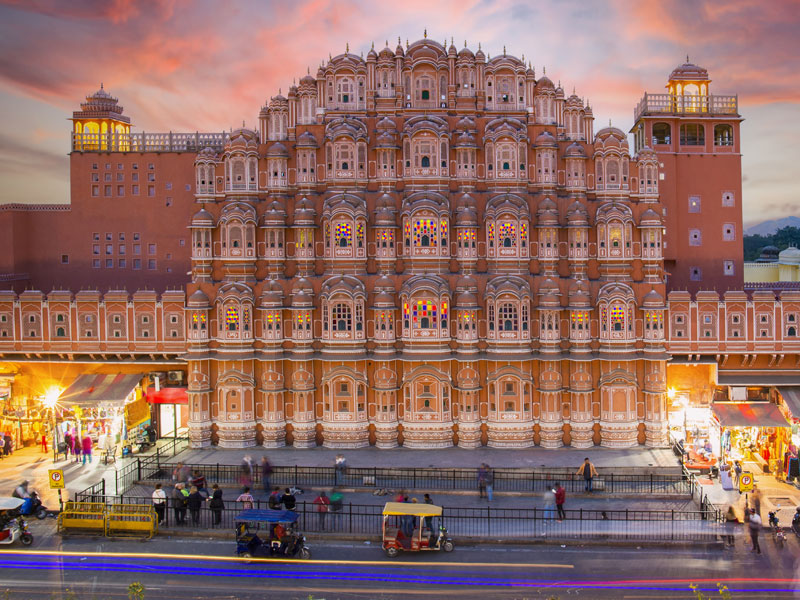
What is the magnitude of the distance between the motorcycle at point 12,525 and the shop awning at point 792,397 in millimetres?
37851

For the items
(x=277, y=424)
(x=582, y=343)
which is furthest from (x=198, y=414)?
(x=582, y=343)

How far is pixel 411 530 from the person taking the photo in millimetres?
28188

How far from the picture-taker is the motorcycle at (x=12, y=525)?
28688mm

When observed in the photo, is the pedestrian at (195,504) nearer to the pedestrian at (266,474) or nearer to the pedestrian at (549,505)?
the pedestrian at (266,474)

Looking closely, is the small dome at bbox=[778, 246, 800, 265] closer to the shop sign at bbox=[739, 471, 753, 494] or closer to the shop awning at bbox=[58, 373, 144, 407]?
the shop sign at bbox=[739, 471, 753, 494]

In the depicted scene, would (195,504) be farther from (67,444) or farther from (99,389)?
(99,389)

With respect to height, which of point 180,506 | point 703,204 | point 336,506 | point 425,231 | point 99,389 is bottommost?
point 336,506

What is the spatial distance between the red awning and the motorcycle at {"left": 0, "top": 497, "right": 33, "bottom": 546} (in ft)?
50.1

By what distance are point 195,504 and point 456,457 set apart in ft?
47.7

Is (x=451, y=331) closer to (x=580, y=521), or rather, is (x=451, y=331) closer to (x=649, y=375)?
(x=649, y=375)

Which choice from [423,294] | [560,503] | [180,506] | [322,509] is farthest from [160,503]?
[423,294]

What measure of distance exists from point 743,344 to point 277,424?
26.9 metres

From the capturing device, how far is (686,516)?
3127cm

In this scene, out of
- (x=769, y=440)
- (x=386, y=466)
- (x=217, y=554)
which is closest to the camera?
(x=217, y=554)
